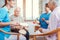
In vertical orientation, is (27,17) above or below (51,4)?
below

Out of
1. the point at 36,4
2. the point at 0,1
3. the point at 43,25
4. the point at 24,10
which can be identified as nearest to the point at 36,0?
the point at 36,4

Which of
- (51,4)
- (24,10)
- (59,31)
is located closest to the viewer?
(59,31)

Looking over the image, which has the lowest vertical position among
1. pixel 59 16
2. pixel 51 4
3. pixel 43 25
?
pixel 43 25

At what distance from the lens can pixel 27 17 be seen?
6.08 metres

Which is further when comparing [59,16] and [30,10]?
[30,10]

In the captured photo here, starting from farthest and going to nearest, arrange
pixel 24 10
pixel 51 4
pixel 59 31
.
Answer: pixel 24 10
pixel 51 4
pixel 59 31

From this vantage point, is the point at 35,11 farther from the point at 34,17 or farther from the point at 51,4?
the point at 51,4

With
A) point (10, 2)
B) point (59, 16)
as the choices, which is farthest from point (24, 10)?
point (59, 16)

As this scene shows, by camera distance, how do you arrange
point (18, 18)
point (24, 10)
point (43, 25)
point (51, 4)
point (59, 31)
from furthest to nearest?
point (24, 10)
point (18, 18)
point (43, 25)
point (51, 4)
point (59, 31)

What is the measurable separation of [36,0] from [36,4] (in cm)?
14

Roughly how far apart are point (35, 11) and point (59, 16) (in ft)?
12.3

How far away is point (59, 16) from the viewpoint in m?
2.40

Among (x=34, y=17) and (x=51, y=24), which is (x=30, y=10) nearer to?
(x=34, y=17)

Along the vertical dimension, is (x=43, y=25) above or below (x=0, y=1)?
below
